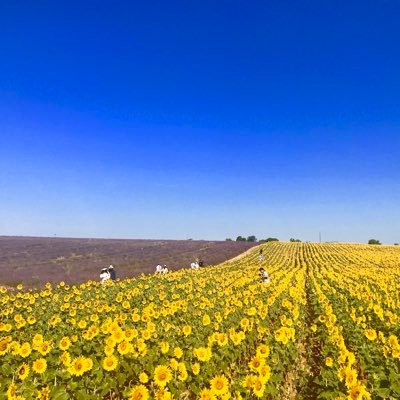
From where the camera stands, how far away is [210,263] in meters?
46.3

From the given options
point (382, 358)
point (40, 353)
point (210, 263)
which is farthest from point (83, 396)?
point (210, 263)

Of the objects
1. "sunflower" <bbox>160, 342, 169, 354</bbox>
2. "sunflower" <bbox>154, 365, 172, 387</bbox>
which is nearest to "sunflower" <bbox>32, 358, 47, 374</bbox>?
"sunflower" <bbox>154, 365, 172, 387</bbox>

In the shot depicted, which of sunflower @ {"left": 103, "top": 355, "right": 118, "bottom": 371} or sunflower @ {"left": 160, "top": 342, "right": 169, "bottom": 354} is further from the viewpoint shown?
sunflower @ {"left": 160, "top": 342, "right": 169, "bottom": 354}

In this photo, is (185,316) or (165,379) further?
(185,316)

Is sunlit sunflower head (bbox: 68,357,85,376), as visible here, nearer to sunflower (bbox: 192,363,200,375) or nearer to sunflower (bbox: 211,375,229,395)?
sunflower (bbox: 192,363,200,375)

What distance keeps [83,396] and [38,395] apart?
35.0 inches

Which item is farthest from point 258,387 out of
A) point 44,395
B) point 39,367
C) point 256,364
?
point 39,367

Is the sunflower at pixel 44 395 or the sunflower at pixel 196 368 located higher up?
the sunflower at pixel 44 395

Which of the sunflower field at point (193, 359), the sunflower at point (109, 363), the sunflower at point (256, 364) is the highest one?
the sunflower at point (256, 364)

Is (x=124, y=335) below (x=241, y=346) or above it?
above

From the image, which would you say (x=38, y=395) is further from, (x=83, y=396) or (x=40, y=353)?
(x=40, y=353)

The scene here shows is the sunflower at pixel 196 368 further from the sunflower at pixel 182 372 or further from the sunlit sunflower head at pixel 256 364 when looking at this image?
the sunlit sunflower head at pixel 256 364

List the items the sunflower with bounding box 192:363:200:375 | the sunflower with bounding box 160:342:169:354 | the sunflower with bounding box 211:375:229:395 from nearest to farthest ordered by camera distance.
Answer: the sunflower with bounding box 211:375:229:395 → the sunflower with bounding box 192:363:200:375 → the sunflower with bounding box 160:342:169:354

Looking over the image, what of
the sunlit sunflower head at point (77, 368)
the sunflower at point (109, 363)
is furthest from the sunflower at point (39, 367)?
the sunflower at point (109, 363)
